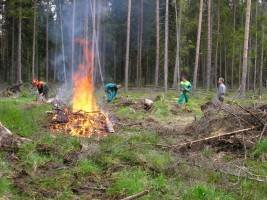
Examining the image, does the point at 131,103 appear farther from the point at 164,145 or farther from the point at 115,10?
the point at 115,10

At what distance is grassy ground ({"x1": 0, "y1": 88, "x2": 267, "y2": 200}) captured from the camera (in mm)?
8752

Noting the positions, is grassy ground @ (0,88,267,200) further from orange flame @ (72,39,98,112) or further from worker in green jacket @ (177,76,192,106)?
worker in green jacket @ (177,76,192,106)

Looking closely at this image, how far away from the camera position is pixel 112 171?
401 inches

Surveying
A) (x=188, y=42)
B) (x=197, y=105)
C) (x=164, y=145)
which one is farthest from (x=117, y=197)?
(x=188, y=42)

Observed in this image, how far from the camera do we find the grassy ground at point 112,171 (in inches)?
345

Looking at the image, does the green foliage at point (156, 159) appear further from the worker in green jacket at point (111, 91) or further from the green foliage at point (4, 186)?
the worker in green jacket at point (111, 91)

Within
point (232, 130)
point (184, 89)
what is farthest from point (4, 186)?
point (184, 89)

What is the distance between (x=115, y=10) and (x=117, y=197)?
50244mm

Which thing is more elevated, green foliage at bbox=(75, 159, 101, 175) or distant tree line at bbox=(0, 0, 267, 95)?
distant tree line at bbox=(0, 0, 267, 95)

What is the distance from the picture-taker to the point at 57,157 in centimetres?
1113

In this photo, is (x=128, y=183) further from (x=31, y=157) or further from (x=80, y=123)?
(x=80, y=123)

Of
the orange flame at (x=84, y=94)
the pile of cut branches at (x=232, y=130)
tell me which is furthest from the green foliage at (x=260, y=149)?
the orange flame at (x=84, y=94)

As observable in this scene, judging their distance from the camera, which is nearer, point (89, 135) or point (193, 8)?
point (89, 135)

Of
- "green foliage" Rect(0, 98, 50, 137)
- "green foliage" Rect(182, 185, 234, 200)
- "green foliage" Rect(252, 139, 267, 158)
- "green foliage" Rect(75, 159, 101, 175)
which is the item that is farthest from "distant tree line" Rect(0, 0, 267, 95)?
"green foliage" Rect(182, 185, 234, 200)
